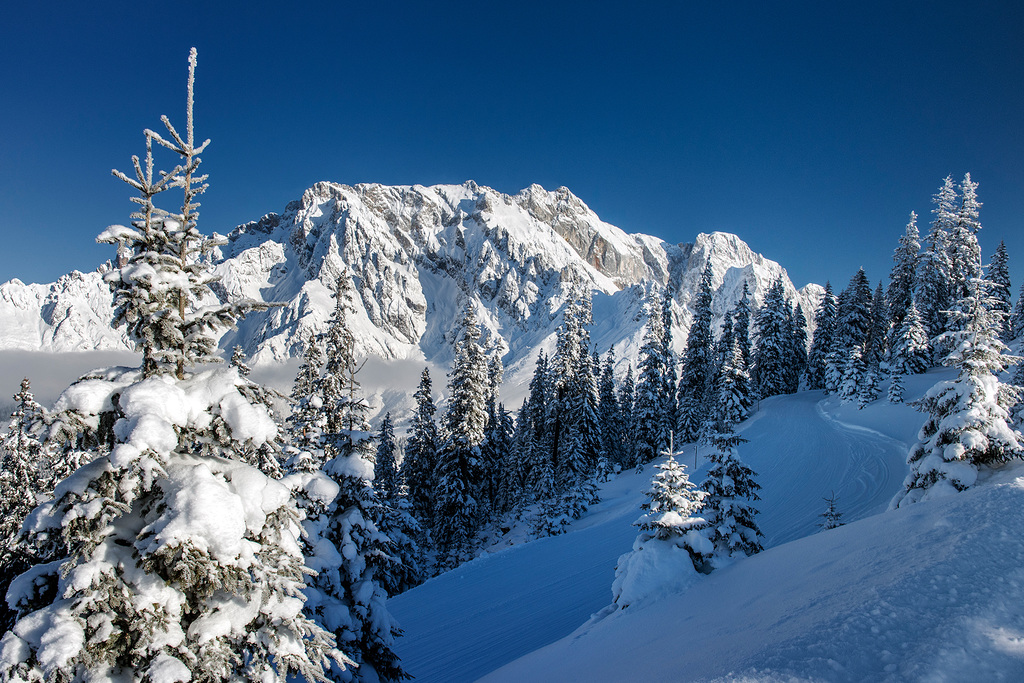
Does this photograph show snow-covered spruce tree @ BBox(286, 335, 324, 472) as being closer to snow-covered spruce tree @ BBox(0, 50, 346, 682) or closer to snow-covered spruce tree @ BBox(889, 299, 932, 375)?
snow-covered spruce tree @ BBox(0, 50, 346, 682)

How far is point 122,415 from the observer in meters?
4.50

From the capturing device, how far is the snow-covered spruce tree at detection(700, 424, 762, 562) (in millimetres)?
10703

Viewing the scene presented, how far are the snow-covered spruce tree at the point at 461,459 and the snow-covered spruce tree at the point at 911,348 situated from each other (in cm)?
3083

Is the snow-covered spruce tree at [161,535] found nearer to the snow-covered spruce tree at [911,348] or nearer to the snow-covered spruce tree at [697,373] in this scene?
the snow-covered spruce tree at [697,373]

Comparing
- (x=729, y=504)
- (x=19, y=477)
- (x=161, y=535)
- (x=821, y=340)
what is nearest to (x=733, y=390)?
(x=821, y=340)

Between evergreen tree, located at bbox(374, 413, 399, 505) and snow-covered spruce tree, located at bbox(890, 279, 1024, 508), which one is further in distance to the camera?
evergreen tree, located at bbox(374, 413, 399, 505)

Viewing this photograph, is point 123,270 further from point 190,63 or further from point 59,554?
point 59,554

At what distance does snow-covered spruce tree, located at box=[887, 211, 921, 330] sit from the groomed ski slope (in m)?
14.5

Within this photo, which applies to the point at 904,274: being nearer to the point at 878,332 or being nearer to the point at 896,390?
the point at 878,332

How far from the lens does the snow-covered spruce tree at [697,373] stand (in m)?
39.1

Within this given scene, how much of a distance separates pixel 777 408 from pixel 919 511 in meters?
34.9

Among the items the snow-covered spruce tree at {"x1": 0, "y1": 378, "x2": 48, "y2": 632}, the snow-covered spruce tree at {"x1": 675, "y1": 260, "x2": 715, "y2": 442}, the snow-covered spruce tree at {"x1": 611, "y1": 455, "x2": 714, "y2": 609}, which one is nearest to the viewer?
the snow-covered spruce tree at {"x1": 611, "y1": 455, "x2": 714, "y2": 609}

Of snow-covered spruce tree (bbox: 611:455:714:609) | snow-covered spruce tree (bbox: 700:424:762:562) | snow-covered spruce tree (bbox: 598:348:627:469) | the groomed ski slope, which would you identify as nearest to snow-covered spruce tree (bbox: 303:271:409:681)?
the groomed ski slope

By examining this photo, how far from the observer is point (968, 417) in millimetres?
9844
